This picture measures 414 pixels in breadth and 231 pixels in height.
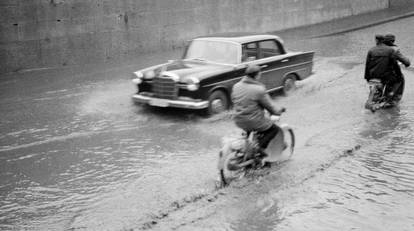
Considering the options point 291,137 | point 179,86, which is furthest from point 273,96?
point 291,137

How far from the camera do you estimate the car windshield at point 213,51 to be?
10.7 metres

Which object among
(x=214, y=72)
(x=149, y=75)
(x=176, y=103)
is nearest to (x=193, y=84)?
(x=176, y=103)

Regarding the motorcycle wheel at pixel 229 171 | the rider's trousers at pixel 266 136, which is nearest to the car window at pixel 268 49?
the rider's trousers at pixel 266 136

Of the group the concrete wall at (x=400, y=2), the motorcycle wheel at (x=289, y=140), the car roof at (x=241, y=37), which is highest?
the concrete wall at (x=400, y=2)

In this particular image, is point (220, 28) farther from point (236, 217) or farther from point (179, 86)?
point (236, 217)

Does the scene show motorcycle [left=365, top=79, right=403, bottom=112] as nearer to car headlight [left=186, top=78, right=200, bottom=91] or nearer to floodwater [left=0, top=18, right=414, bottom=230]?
floodwater [left=0, top=18, right=414, bottom=230]

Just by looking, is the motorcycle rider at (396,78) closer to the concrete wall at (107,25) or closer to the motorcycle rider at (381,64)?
the motorcycle rider at (381,64)

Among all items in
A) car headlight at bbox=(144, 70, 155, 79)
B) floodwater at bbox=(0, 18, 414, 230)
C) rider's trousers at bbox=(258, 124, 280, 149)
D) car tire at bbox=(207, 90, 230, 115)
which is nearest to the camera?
floodwater at bbox=(0, 18, 414, 230)

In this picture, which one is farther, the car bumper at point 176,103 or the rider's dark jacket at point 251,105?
the car bumper at point 176,103

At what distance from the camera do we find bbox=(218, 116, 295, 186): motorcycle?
668 centimetres

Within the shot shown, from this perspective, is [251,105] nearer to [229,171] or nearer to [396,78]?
[229,171]

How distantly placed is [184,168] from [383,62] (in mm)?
4996

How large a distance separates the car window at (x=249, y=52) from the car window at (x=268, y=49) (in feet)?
0.60

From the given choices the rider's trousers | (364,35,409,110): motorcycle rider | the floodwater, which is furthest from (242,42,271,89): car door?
the rider's trousers
